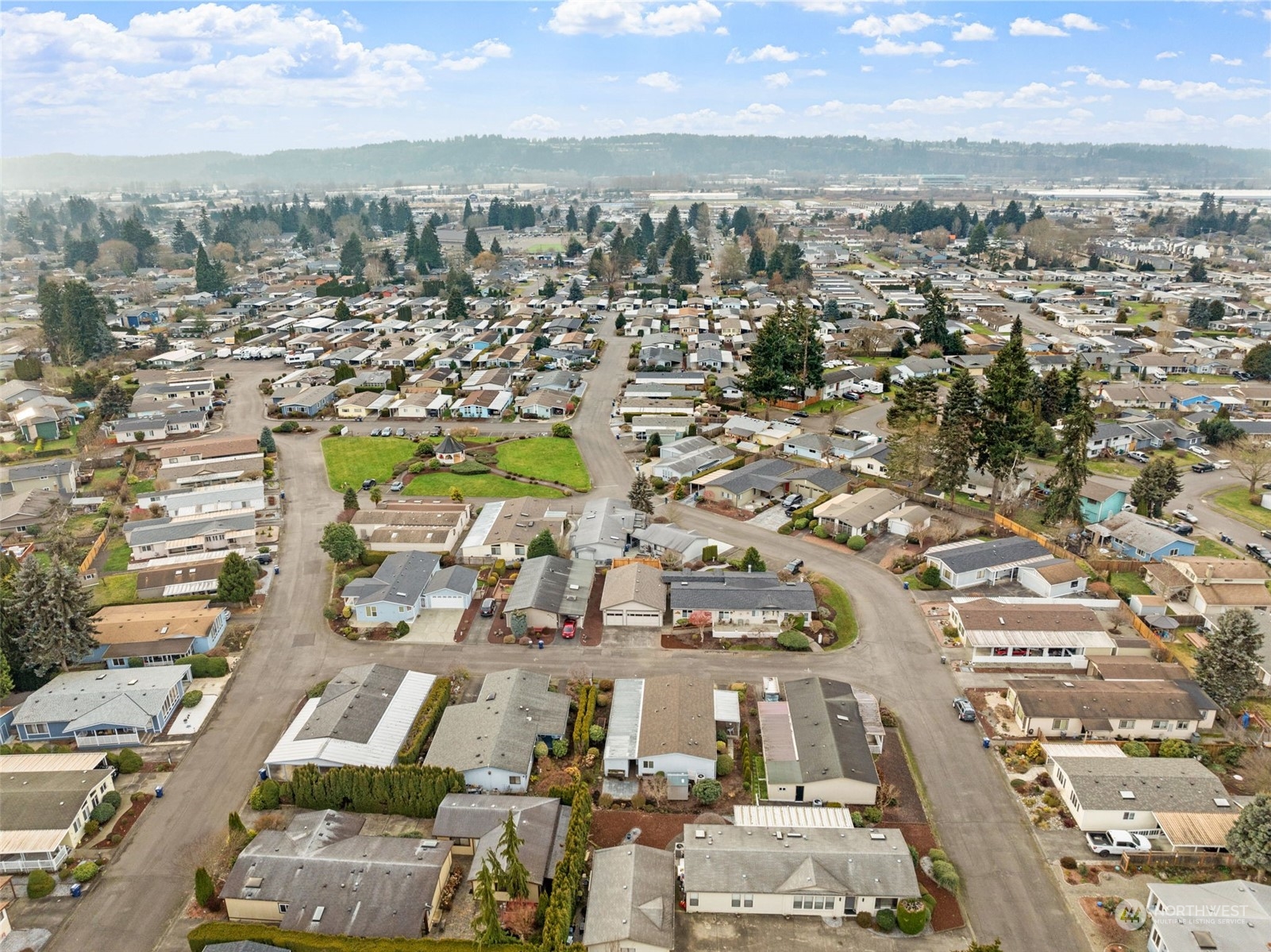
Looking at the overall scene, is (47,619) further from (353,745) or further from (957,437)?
(957,437)

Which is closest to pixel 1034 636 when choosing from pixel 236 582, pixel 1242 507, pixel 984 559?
pixel 984 559

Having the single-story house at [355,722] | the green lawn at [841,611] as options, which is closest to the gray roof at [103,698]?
the single-story house at [355,722]

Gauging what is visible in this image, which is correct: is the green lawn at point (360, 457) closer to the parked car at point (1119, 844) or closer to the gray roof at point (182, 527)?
the gray roof at point (182, 527)

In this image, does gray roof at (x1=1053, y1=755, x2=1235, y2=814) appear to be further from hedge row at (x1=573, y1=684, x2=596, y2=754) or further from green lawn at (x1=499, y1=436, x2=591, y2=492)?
green lawn at (x1=499, y1=436, x2=591, y2=492)

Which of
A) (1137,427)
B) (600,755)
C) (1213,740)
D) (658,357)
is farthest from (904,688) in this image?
(658,357)

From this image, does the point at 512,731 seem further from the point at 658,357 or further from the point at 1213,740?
the point at 658,357

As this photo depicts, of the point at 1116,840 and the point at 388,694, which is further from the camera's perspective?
the point at 388,694

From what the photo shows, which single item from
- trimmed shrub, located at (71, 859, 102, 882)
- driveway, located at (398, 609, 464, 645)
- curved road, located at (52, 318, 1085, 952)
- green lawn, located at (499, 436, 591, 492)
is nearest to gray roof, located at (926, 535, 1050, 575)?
curved road, located at (52, 318, 1085, 952)
